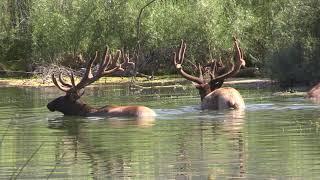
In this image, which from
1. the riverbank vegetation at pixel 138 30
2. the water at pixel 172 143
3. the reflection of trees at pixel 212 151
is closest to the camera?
the reflection of trees at pixel 212 151

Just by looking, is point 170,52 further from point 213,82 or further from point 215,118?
point 215,118

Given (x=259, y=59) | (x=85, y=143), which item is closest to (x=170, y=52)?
(x=259, y=59)

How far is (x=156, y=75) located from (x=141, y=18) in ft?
10.8

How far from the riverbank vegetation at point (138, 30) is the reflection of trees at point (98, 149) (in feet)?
55.2

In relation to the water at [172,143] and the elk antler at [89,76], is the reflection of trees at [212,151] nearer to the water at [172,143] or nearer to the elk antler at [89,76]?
the water at [172,143]

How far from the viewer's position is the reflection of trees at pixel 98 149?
438 inches

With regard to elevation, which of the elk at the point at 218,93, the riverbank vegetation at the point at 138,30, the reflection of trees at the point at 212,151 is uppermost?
the riverbank vegetation at the point at 138,30

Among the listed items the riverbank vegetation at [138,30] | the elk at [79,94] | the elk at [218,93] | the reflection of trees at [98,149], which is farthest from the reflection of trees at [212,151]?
the riverbank vegetation at [138,30]

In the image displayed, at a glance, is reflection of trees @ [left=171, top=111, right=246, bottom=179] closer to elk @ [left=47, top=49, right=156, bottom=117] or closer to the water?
the water

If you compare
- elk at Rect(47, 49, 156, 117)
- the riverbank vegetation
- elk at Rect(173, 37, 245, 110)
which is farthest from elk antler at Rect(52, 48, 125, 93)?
the riverbank vegetation

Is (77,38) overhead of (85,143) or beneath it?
overhead

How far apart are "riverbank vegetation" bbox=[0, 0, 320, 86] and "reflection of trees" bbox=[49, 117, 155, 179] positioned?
1682 cm

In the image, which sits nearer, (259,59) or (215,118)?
(215,118)

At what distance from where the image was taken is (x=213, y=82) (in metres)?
21.4
